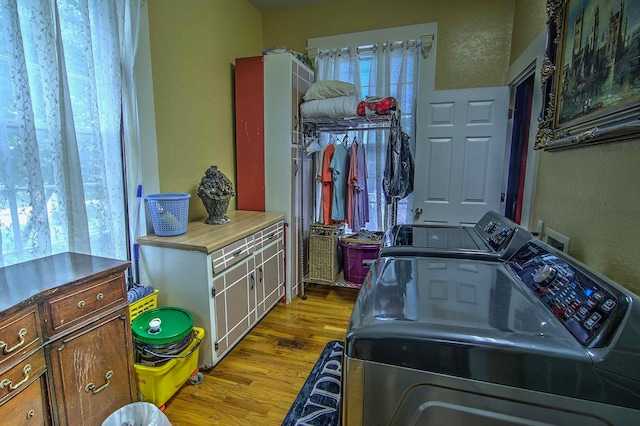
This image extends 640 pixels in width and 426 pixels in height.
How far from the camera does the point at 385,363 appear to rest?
718 mm

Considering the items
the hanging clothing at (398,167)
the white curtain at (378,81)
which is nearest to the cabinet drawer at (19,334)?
the hanging clothing at (398,167)

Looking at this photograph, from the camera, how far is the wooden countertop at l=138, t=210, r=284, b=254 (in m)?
1.81

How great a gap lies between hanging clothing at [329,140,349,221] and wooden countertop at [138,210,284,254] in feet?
2.01

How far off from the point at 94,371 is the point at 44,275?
0.45 meters

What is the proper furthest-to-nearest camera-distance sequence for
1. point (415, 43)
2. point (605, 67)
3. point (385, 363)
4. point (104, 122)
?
point (415, 43)
point (104, 122)
point (605, 67)
point (385, 363)

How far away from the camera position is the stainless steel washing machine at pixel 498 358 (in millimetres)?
615

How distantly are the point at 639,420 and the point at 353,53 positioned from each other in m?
3.28

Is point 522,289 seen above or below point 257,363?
above

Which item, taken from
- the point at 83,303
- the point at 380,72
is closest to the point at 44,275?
the point at 83,303

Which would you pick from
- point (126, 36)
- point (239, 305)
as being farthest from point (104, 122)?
point (239, 305)

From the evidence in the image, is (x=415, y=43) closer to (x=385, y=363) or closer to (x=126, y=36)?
(x=126, y=36)

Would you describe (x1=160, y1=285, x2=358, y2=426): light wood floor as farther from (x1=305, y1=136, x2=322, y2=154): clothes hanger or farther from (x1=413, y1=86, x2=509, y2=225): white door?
(x1=305, y1=136, x2=322, y2=154): clothes hanger

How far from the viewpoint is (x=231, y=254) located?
6.55 ft

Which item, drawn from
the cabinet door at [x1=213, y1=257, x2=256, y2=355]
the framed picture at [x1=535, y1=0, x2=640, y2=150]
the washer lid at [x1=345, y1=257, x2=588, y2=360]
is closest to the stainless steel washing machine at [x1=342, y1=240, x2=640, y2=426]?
the washer lid at [x1=345, y1=257, x2=588, y2=360]
